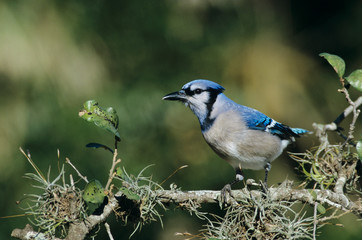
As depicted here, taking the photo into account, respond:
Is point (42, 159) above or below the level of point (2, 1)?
below

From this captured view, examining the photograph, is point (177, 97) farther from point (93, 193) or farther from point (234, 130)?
point (93, 193)

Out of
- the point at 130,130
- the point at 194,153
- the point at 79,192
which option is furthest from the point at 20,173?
the point at 79,192

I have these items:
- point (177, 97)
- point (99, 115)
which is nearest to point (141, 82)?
point (177, 97)

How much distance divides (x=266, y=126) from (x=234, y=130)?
277mm

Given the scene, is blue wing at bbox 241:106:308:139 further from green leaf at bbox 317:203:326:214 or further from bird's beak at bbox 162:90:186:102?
green leaf at bbox 317:203:326:214

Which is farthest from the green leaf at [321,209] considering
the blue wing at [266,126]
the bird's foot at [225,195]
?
the blue wing at [266,126]

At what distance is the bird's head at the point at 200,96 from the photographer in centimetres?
293

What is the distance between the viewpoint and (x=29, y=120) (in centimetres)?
379

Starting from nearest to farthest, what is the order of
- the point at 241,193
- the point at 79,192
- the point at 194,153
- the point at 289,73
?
the point at 79,192
the point at 241,193
the point at 194,153
the point at 289,73

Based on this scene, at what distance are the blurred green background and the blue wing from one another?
0.82m

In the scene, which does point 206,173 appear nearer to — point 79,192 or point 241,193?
point 241,193

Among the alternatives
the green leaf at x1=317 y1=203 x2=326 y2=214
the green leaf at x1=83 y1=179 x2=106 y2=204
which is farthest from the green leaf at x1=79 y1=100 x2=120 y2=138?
the green leaf at x1=317 y1=203 x2=326 y2=214

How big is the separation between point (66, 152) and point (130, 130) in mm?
544

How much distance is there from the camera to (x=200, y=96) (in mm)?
2959
